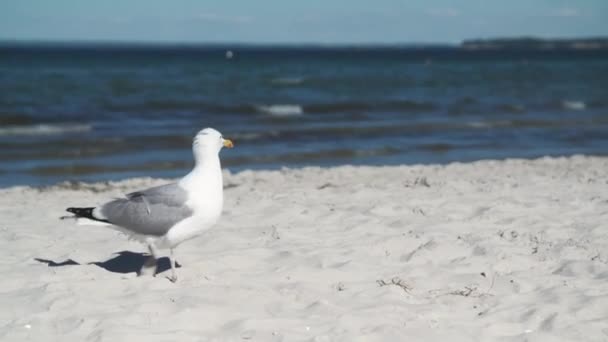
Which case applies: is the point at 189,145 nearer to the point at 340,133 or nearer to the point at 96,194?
the point at 340,133

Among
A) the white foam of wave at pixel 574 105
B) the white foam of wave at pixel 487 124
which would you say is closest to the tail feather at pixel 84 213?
the white foam of wave at pixel 487 124

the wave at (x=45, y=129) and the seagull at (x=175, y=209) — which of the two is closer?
the seagull at (x=175, y=209)

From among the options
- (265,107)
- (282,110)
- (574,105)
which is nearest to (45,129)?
(282,110)

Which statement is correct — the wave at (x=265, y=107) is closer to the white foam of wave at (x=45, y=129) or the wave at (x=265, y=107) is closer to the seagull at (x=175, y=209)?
the white foam of wave at (x=45, y=129)

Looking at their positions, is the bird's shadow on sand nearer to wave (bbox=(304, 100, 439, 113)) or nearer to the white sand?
the white sand

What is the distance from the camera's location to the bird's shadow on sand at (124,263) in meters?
5.64

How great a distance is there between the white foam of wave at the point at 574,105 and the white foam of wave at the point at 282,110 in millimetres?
8217

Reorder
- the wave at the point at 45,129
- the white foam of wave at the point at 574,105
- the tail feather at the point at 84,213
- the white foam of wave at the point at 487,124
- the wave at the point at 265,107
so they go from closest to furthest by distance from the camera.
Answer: the tail feather at the point at 84,213 → the wave at the point at 45,129 → the white foam of wave at the point at 487,124 → the wave at the point at 265,107 → the white foam of wave at the point at 574,105

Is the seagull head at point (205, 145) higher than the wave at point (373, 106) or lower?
higher

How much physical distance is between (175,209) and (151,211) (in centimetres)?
18

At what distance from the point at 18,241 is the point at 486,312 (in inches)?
143

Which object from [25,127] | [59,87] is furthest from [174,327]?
[59,87]

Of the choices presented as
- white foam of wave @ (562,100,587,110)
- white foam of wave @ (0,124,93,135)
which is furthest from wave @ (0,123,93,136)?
white foam of wave @ (562,100,587,110)

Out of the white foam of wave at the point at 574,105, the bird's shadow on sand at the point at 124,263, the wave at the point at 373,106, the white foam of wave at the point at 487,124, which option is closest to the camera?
the bird's shadow on sand at the point at 124,263
